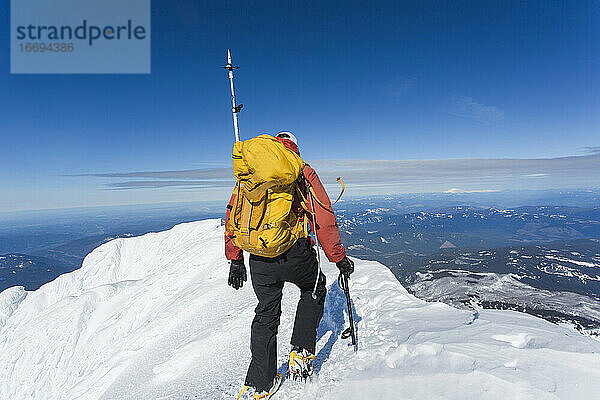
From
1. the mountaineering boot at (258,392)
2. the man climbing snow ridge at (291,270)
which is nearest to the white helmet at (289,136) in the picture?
the man climbing snow ridge at (291,270)

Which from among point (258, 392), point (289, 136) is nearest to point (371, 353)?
point (258, 392)

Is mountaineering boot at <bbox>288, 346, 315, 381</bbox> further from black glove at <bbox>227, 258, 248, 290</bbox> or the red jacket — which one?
the red jacket

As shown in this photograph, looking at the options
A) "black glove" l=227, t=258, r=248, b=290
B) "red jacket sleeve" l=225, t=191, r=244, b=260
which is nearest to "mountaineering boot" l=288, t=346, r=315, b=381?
"black glove" l=227, t=258, r=248, b=290

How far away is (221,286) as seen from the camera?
967 centimetres

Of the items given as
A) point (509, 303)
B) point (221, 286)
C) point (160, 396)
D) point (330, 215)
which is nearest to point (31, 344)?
point (221, 286)

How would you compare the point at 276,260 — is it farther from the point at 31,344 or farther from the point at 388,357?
the point at 31,344

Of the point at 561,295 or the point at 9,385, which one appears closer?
the point at 9,385

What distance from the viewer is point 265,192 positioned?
327cm

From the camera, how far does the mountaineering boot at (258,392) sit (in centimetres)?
369

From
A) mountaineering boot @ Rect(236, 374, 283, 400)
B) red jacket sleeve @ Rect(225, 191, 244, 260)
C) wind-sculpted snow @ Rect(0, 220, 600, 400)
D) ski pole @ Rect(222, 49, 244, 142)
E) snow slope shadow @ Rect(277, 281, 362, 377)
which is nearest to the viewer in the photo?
wind-sculpted snow @ Rect(0, 220, 600, 400)

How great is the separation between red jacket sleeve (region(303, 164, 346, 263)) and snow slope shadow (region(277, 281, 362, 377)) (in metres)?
2.07

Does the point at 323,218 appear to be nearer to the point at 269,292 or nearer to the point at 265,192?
the point at 265,192

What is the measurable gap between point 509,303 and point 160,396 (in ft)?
378

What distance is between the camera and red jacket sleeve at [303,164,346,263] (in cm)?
358
